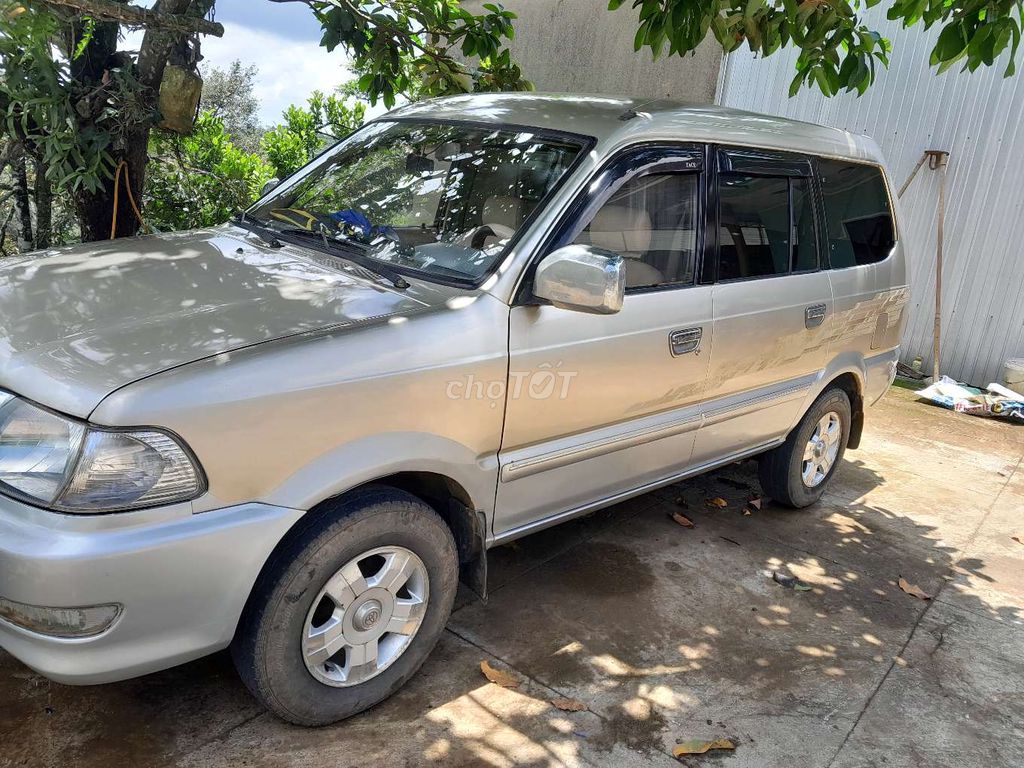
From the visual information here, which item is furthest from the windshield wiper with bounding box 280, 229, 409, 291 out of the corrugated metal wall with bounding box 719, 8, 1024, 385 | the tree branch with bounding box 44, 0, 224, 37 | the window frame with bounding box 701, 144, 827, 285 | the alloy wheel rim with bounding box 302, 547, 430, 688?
the corrugated metal wall with bounding box 719, 8, 1024, 385

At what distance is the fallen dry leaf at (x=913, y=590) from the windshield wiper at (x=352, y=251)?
2.88 m

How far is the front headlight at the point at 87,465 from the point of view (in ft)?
6.79

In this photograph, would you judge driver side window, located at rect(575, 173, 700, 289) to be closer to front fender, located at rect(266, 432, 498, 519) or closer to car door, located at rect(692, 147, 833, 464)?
car door, located at rect(692, 147, 833, 464)

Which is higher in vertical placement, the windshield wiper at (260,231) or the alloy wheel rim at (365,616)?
the windshield wiper at (260,231)

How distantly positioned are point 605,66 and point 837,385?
6.44 metres

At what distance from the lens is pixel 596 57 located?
1007 cm

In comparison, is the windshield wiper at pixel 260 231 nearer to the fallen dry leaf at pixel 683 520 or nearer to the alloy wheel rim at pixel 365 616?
the alloy wheel rim at pixel 365 616

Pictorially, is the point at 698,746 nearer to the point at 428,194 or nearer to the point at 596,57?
the point at 428,194

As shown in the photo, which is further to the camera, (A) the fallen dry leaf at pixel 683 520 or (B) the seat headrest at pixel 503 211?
(A) the fallen dry leaf at pixel 683 520

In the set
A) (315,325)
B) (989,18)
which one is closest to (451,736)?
(315,325)

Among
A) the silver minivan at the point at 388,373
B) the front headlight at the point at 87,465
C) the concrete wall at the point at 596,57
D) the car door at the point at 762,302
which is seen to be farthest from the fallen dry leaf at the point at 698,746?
the concrete wall at the point at 596,57

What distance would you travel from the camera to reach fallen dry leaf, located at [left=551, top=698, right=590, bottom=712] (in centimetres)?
290

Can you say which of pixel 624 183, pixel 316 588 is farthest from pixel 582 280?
pixel 316 588

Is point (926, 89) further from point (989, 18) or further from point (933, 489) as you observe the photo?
point (989, 18)
